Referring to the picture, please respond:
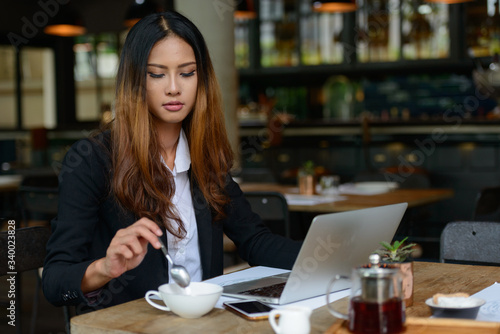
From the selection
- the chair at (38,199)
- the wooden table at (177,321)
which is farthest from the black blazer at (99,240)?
the chair at (38,199)

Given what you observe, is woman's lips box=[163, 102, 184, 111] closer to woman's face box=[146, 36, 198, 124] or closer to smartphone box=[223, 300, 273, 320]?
woman's face box=[146, 36, 198, 124]

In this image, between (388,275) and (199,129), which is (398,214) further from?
(199,129)

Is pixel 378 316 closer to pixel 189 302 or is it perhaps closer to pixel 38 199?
pixel 189 302

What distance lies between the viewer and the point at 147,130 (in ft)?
5.72

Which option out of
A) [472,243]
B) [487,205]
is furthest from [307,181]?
[472,243]

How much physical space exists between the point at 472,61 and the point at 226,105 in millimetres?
3790

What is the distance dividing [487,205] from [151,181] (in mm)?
2597

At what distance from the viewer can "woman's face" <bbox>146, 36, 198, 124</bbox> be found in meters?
1.73

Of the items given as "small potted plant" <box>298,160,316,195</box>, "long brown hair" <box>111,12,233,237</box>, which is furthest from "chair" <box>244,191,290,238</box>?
"long brown hair" <box>111,12,233,237</box>

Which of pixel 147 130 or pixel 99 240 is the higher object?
pixel 147 130

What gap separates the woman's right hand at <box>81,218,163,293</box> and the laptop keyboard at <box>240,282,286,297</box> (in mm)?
251

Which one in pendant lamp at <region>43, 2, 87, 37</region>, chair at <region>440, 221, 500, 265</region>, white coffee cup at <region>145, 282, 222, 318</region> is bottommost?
chair at <region>440, 221, 500, 265</region>

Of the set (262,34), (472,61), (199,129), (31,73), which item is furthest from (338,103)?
(199,129)

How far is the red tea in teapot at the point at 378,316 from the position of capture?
3.73ft
